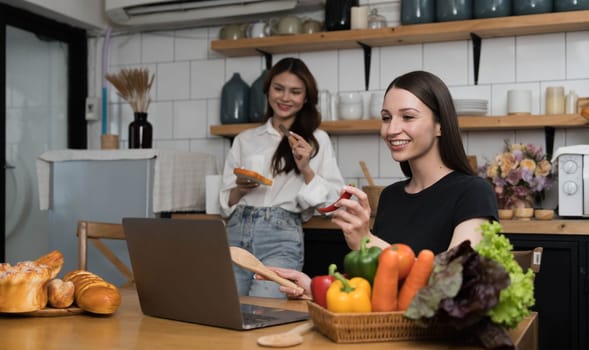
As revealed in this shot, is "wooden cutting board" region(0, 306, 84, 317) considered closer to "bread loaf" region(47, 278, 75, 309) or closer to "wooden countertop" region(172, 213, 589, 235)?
"bread loaf" region(47, 278, 75, 309)

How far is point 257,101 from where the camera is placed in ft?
12.6

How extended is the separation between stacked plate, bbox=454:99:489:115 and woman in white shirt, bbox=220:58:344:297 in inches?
25.1


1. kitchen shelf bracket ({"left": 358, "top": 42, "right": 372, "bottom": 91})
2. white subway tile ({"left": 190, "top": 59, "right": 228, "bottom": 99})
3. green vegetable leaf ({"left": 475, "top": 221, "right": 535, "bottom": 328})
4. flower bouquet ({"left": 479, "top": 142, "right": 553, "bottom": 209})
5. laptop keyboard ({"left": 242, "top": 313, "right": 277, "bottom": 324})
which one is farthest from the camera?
white subway tile ({"left": 190, "top": 59, "right": 228, "bottom": 99})

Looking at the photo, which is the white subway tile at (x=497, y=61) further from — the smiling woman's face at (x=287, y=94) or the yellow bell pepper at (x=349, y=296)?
the yellow bell pepper at (x=349, y=296)

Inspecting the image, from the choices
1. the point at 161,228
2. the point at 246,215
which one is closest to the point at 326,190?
the point at 246,215

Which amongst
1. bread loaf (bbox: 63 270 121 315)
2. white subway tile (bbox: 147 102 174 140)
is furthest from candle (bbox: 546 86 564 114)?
bread loaf (bbox: 63 270 121 315)

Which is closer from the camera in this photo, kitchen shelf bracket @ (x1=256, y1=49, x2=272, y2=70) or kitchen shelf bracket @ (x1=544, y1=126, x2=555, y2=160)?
kitchen shelf bracket @ (x1=544, y1=126, x2=555, y2=160)

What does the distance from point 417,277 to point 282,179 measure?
6.25ft

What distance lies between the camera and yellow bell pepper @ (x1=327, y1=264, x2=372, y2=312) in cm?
121

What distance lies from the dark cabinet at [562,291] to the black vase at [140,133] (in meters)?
1.89

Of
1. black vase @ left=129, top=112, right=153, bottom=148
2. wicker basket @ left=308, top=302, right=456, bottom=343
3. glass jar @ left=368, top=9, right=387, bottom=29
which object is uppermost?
glass jar @ left=368, top=9, right=387, bottom=29

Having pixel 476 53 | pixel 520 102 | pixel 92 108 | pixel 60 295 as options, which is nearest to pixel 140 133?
pixel 92 108

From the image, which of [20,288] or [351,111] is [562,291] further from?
[20,288]

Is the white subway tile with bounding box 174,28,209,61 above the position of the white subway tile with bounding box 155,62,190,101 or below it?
above
